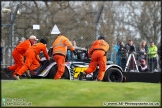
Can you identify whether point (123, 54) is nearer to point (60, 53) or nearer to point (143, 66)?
point (143, 66)

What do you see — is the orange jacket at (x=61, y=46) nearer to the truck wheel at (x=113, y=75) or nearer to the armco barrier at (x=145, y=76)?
the truck wheel at (x=113, y=75)

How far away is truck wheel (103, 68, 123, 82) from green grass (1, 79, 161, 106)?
16.7 ft

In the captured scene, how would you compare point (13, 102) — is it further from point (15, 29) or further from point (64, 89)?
point (15, 29)

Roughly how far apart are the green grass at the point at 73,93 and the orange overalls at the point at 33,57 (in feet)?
15.8

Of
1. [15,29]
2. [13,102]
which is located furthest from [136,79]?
[13,102]

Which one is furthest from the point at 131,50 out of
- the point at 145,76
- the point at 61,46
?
the point at 61,46

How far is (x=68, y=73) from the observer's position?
16531mm

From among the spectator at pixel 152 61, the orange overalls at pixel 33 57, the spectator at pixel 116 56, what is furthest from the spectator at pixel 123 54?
the orange overalls at pixel 33 57

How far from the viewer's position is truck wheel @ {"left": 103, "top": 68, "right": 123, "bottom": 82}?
650 inches

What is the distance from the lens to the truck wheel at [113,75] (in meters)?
16.5

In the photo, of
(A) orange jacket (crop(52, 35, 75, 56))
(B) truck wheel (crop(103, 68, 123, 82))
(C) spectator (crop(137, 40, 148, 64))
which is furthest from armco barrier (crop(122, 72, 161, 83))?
(A) orange jacket (crop(52, 35, 75, 56))

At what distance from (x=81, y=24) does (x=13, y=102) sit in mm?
13104

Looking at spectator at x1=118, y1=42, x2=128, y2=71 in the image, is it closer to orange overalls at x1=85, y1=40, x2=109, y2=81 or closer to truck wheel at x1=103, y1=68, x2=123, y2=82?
truck wheel at x1=103, y1=68, x2=123, y2=82

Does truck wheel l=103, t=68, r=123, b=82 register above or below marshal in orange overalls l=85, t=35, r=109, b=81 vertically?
below
